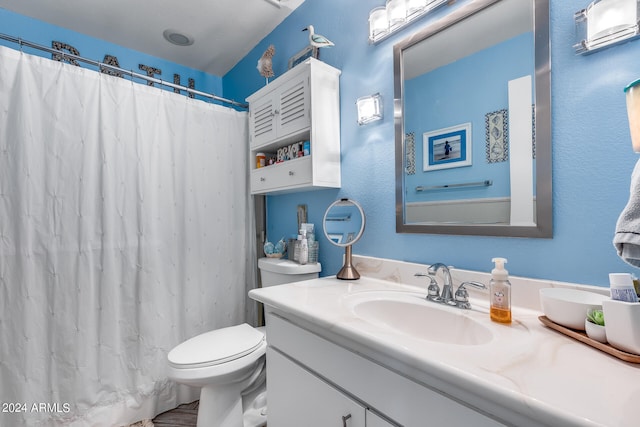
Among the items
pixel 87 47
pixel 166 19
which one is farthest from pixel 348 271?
pixel 87 47

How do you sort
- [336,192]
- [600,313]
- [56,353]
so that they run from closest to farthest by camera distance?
1. [600,313]
2. [56,353]
3. [336,192]

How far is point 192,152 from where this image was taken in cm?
187

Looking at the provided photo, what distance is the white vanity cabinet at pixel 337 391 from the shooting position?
0.62m

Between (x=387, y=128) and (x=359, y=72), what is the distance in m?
0.36

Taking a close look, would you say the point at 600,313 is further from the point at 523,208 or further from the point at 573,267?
the point at 523,208

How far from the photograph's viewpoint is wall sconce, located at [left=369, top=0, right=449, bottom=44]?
1.17 meters

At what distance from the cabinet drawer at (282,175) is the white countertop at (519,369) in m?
0.81

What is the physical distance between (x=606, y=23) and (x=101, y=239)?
219cm

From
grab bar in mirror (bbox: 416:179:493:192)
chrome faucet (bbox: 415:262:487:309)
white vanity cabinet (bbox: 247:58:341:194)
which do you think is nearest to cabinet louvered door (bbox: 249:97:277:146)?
white vanity cabinet (bbox: 247:58:341:194)

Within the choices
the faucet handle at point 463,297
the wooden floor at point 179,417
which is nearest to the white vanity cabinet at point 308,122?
the faucet handle at point 463,297

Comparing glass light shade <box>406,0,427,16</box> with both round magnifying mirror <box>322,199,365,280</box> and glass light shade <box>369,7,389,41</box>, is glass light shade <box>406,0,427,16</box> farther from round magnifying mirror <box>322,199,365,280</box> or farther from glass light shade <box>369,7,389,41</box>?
round magnifying mirror <box>322,199,365,280</box>

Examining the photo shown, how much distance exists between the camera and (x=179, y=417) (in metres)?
1.68

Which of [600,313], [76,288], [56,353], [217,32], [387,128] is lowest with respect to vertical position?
[56,353]

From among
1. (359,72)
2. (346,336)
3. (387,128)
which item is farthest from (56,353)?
(359,72)
